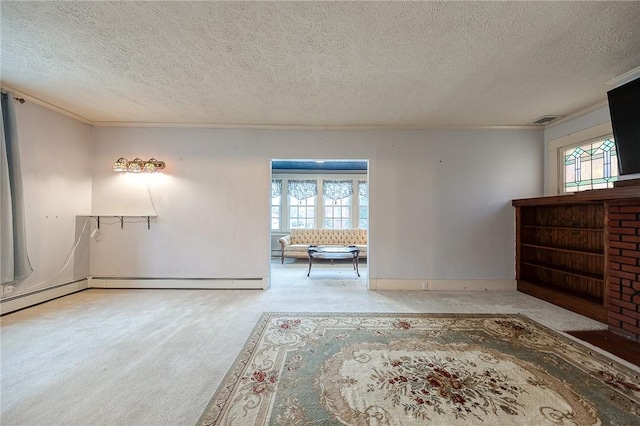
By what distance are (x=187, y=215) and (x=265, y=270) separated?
60.0 inches

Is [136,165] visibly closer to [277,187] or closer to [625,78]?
[277,187]

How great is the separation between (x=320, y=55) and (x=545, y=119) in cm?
363

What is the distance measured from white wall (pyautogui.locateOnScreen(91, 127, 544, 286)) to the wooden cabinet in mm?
213

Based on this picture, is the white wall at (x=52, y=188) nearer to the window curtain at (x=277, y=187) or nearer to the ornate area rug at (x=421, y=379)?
the ornate area rug at (x=421, y=379)

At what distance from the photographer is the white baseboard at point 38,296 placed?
2832mm

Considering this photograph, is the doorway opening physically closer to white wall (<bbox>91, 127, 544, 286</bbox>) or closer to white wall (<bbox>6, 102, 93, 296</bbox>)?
white wall (<bbox>91, 127, 544, 286</bbox>)

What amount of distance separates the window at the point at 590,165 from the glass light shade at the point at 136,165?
6.28 meters

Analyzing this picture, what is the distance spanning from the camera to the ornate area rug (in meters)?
1.41

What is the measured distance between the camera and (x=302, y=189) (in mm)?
7336

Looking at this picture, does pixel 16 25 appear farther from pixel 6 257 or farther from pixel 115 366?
pixel 115 366

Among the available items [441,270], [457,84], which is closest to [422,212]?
[441,270]

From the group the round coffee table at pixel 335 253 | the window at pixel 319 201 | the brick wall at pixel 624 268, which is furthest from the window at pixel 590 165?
the window at pixel 319 201

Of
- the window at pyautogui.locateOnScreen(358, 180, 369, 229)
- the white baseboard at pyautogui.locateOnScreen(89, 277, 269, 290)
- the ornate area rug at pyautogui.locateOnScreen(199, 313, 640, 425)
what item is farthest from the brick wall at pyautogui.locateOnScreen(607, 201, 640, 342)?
the window at pyautogui.locateOnScreen(358, 180, 369, 229)

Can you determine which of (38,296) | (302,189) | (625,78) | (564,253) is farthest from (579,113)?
(38,296)
